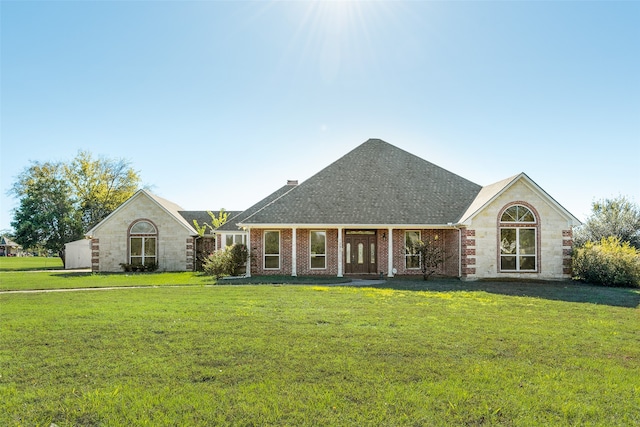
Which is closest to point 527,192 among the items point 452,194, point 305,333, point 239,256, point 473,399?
point 452,194

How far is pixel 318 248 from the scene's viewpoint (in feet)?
79.3

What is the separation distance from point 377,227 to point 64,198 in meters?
35.3

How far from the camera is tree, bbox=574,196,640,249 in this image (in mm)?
28312

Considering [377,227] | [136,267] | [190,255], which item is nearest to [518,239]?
[377,227]

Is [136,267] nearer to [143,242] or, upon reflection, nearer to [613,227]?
[143,242]

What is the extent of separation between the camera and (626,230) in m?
28.4

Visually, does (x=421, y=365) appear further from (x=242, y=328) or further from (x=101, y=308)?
(x=101, y=308)

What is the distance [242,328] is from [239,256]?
14.7 m

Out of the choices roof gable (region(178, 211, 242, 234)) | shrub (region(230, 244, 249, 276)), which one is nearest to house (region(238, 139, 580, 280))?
shrub (region(230, 244, 249, 276))

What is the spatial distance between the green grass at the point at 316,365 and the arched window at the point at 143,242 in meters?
18.3

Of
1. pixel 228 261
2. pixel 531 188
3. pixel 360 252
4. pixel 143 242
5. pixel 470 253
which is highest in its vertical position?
pixel 531 188

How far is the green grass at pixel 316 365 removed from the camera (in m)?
5.20

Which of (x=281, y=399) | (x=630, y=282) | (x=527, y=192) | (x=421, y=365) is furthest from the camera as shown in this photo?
(x=527, y=192)

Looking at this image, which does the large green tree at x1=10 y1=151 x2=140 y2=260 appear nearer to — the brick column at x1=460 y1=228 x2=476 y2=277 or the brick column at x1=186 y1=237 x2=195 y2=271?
the brick column at x1=186 y1=237 x2=195 y2=271
